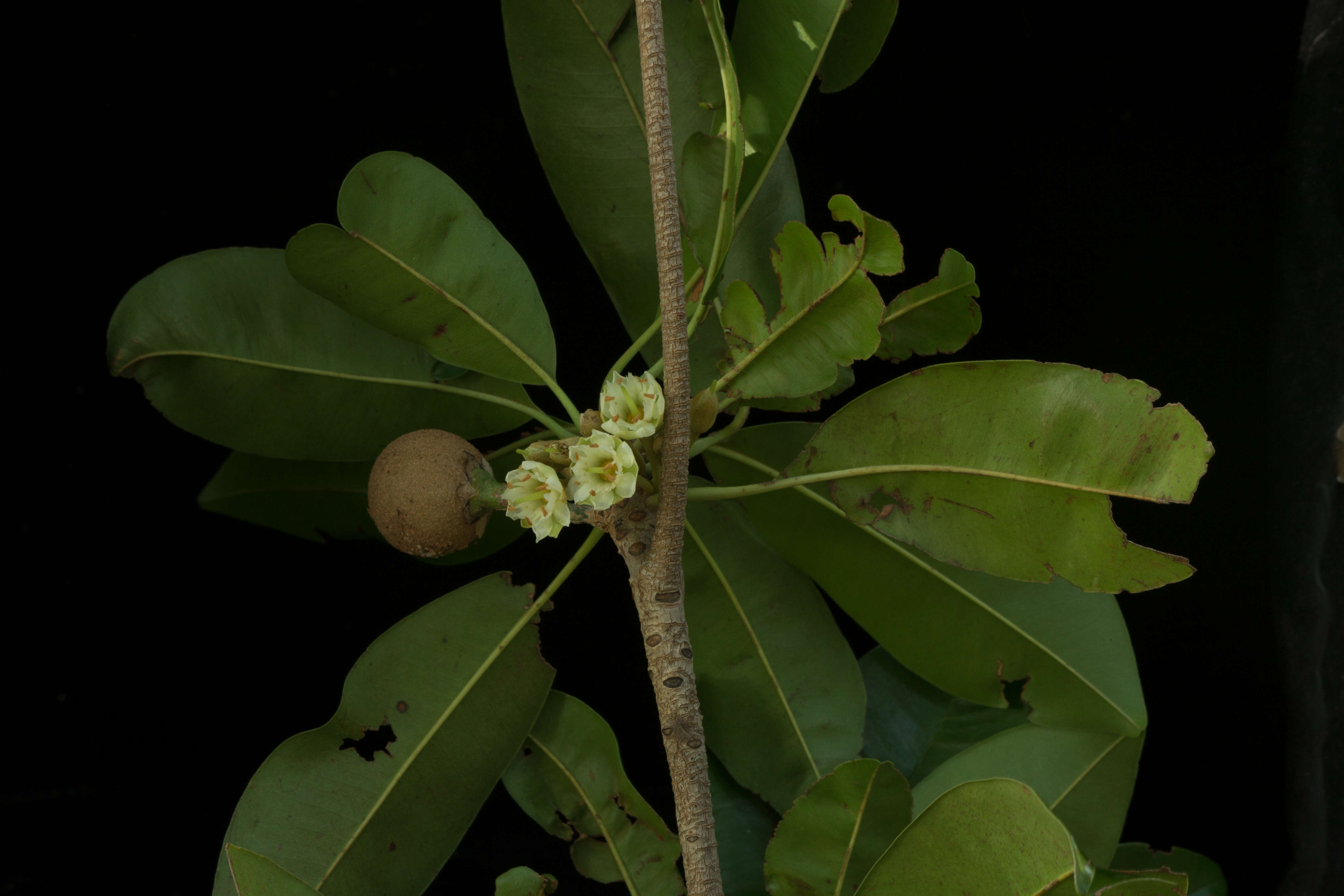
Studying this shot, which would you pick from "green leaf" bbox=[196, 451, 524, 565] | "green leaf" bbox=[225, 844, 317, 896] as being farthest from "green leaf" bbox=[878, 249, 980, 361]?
"green leaf" bbox=[225, 844, 317, 896]

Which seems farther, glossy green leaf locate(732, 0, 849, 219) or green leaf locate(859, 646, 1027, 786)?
green leaf locate(859, 646, 1027, 786)

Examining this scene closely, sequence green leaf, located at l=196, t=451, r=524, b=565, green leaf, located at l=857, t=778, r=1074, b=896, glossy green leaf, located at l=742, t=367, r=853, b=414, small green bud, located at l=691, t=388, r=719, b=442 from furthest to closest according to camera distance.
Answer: green leaf, located at l=196, t=451, r=524, b=565 < glossy green leaf, located at l=742, t=367, r=853, b=414 < small green bud, located at l=691, t=388, r=719, b=442 < green leaf, located at l=857, t=778, r=1074, b=896

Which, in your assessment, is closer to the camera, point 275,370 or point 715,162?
point 715,162

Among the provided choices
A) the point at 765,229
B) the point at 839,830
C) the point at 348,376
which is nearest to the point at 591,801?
the point at 839,830

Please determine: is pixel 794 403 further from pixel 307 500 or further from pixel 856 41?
pixel 307 500

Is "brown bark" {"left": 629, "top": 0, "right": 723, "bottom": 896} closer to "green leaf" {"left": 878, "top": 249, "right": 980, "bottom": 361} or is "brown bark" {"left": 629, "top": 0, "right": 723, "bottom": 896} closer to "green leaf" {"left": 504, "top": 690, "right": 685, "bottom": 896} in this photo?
"green leaf" {"left": 504, "top": 690, "right": 685, "bottom": 896}

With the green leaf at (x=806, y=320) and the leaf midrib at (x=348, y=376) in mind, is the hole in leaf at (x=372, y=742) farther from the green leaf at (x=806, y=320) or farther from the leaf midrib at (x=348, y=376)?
the green leaf at (x=806, y=320)

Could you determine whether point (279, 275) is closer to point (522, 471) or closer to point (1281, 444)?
point (522, 471)
